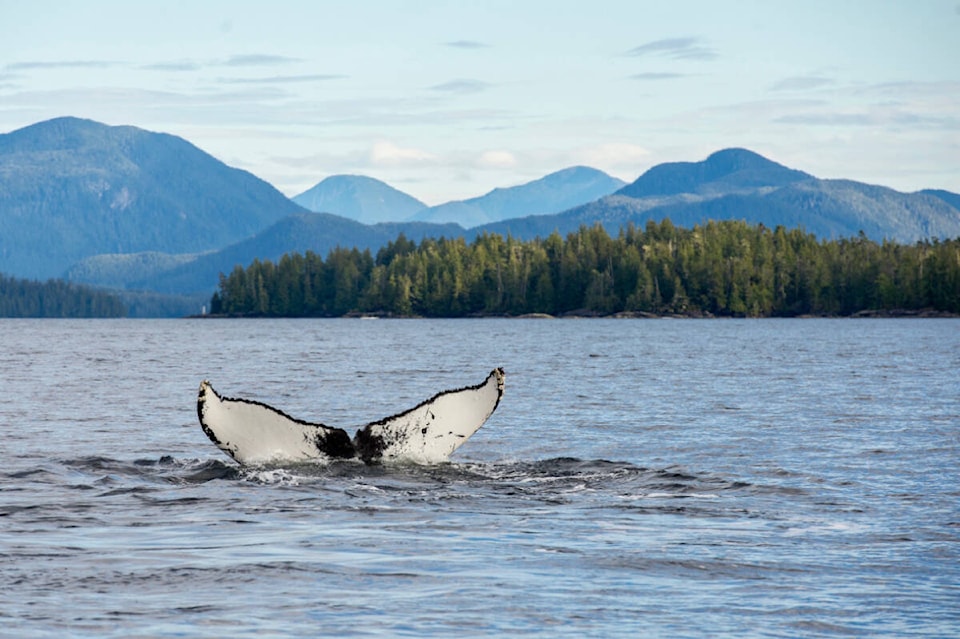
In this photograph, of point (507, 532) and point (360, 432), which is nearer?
point (507, 532)

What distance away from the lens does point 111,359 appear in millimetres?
83562

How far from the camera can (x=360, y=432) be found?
70.2 ft

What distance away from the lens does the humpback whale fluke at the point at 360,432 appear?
19.8m

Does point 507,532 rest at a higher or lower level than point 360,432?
lower

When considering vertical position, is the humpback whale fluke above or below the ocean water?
above

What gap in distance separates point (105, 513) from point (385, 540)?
14.8 feet

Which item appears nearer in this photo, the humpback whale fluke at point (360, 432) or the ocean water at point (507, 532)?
the ocean water at point (507, 532)

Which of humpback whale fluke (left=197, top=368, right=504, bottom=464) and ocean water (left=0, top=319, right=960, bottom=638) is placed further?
humpback whale fluke (left=197, top=368, right=504, bottom=464)

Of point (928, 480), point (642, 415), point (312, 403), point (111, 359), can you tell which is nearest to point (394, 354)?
point (111, 359)

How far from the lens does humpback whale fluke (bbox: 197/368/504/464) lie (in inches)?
779

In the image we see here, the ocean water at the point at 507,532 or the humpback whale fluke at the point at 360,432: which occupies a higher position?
the humpback whale fluke at the point at 360,432

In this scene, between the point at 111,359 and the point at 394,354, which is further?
the point at 394,354

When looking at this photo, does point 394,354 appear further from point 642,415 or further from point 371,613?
point 371,613

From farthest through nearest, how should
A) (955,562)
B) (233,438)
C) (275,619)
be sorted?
(233,438) → (955,562) → (275,619)
